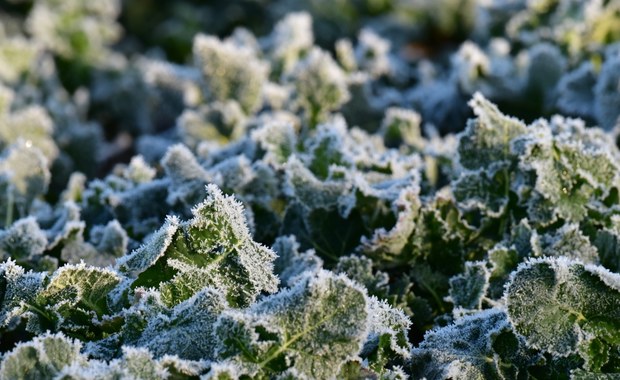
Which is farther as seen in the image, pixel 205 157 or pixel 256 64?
pixel 256 64

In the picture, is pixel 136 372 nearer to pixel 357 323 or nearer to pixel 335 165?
pixel 357 323

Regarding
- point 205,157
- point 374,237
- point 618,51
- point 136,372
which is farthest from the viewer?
point 618,51

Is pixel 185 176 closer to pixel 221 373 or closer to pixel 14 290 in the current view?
pixel 14 290

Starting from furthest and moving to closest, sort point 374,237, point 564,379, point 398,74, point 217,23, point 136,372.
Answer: point 217,23 < point 398,74 < point 374,237 < point 564,379 < point 136,372

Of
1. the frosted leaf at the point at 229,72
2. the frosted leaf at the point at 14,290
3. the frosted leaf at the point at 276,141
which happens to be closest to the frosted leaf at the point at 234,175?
the frosted leaf at the point at 276,141

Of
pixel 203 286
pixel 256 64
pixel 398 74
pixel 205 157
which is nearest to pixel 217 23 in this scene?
pixel 398 74

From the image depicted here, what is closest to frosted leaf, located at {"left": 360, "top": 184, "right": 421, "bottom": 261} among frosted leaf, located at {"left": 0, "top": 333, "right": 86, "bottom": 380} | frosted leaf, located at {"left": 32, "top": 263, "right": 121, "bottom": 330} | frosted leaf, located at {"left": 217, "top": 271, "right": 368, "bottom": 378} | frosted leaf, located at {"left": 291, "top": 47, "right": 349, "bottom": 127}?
frosted leaf, located at {"left": 217, "top": 271, "right": 368, "bottom": 378}

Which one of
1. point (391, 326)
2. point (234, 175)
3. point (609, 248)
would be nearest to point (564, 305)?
point (391, 326)
